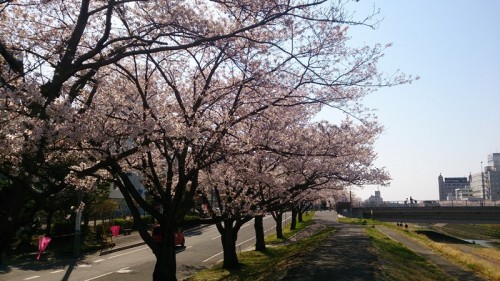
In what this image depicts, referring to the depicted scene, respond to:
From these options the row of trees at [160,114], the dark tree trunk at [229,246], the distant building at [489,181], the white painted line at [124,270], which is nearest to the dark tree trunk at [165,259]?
the row of trees at [160,114]

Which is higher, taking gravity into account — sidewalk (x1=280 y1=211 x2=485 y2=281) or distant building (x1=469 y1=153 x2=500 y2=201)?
distant building (x1=469 y1=153 x2=500 y2=201)

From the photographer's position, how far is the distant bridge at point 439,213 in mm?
60656

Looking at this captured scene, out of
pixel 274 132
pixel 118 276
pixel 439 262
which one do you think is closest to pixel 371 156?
pixel 439 262

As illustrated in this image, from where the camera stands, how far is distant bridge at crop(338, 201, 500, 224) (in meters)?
60.7

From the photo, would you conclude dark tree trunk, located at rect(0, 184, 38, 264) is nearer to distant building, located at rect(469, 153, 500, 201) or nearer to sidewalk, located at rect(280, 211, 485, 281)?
sidewalk, located at rect(280, 211, 485, 281)

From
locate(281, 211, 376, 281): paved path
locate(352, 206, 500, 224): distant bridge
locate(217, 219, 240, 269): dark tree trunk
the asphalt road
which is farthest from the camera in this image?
locate(352, 206, 500, 224): distant bridge

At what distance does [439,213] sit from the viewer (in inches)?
2493

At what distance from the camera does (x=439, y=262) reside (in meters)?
22.5

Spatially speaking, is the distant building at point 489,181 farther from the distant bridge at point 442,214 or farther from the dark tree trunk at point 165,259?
the dark tree trunk at point 165,259

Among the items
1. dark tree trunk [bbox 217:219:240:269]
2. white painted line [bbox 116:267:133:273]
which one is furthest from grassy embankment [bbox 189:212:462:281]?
white painted line [bbox 116:267:133:273]

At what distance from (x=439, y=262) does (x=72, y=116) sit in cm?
2051

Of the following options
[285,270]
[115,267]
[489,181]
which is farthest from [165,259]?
[489,181]

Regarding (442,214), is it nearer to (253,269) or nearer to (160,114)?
(253,269)

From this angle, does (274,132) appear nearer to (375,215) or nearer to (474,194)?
(375,215)
